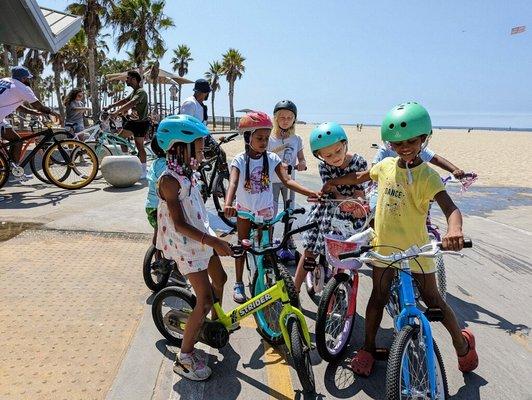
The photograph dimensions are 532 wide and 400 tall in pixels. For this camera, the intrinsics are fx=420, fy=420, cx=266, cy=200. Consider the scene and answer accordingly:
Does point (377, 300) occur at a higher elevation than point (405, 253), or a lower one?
lower

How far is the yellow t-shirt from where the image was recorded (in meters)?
2.60

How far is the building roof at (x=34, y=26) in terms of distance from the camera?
10930 mm

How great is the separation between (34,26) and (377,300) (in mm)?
12553

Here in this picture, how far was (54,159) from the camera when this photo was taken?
7922mm

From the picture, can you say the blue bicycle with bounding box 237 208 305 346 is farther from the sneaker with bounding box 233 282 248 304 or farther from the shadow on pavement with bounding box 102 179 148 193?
the shadow on pavement with bounding box 102 179 148 193

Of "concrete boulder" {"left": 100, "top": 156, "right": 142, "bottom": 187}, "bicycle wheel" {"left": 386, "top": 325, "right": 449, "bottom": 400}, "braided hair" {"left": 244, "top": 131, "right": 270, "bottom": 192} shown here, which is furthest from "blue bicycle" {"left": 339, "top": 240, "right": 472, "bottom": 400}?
"concrete boulder" {"left": 100, "top": 156, "right": 142, "bottom": 187}

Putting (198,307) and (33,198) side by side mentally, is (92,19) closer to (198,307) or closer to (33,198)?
(33,198)

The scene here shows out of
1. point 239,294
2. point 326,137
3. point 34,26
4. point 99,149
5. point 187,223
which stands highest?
point 34,26

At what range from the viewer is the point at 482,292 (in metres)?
4.52

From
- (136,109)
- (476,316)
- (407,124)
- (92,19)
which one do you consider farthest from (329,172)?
(92,19)

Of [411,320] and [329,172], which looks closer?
[411,320]

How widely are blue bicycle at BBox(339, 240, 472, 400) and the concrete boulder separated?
21.9 feet

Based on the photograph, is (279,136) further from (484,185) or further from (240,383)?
(484,185)

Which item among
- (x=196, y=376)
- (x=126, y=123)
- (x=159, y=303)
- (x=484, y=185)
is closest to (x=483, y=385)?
(x=196, y=376)
